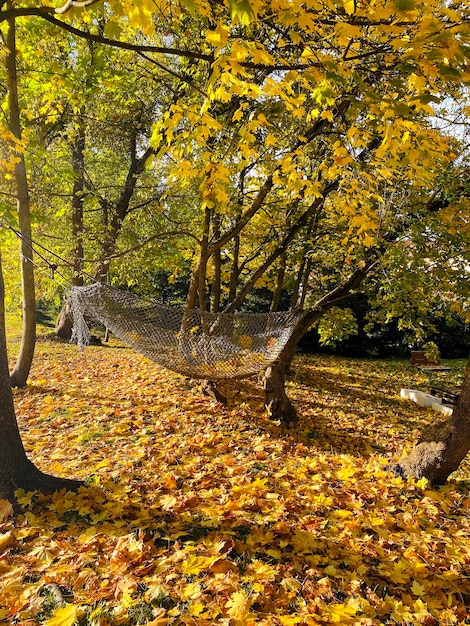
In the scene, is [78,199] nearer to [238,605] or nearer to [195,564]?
[195,564]

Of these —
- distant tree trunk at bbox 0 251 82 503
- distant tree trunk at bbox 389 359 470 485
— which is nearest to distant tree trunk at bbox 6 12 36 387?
distant tree trunk at bbox 0 251 82 503

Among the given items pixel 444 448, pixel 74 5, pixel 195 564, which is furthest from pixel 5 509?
pixel 444 448

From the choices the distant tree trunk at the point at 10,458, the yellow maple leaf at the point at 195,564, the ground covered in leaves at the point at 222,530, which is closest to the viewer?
the ground covered in leaves at the point at 222,530

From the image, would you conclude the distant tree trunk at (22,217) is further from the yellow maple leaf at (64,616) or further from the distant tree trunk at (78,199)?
the distant tree trunk at (78,199)

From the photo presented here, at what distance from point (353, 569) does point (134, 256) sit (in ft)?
20.7

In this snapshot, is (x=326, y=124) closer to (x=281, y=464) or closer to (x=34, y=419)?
(x=281, y=464)

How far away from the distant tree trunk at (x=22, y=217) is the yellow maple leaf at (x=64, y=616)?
2.81 meters

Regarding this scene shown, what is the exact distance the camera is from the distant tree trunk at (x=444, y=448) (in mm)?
2465

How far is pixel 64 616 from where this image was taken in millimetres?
1350

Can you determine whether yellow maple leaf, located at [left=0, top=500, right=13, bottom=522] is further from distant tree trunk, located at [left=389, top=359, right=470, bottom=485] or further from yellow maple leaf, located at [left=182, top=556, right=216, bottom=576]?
distant tree trunk, located at [left=389, top=359, right=470, bottom=485]

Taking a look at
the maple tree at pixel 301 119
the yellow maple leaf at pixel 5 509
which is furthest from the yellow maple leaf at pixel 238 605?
the maple tree at pixel 301 119

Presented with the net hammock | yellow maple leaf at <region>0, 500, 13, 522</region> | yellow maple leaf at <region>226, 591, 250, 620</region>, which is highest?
the net hammock

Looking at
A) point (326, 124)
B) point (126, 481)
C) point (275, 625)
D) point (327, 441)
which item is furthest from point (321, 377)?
point (275, 625)

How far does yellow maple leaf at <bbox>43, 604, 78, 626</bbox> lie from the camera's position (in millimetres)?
1327
